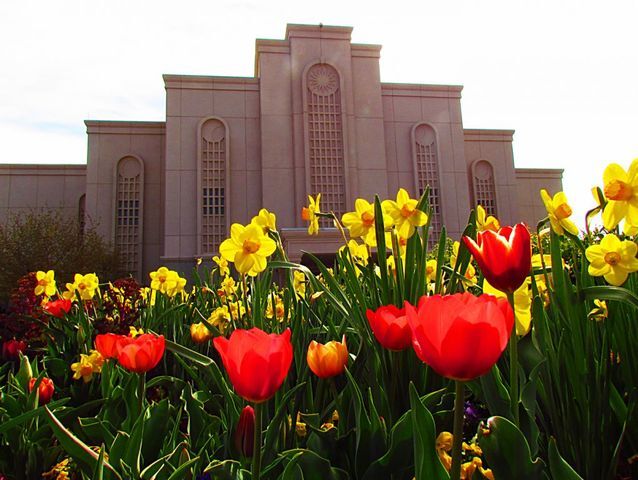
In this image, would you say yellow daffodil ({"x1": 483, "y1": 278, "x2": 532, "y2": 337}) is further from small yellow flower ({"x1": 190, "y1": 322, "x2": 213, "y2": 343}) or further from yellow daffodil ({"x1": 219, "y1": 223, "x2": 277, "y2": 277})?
small yellow flower ({"x1": 190, "y1": 322, "x2": 213, "y2": 343})

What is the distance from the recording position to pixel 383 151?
661 inches

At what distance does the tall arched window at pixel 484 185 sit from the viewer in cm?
1866

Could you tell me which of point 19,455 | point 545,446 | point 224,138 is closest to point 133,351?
point 19,455

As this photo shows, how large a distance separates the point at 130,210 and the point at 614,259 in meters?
17.4

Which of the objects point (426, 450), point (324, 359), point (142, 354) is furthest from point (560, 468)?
point (142, 354)

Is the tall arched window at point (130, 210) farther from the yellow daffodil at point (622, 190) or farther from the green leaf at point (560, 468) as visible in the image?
the green leaf at point (560, 468)

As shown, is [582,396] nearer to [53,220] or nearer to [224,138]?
[224,138]

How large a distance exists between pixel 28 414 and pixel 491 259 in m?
0.95

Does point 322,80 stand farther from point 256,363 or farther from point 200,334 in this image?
point 256,363

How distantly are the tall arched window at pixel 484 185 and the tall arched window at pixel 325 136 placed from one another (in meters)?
5.82

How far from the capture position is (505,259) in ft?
2.17

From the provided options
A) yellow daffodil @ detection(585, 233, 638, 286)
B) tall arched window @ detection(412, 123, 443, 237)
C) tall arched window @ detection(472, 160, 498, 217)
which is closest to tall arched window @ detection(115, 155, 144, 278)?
tall arched window @ detection(412, 123, 443, 237)

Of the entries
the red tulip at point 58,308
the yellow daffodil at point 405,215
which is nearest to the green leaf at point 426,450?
the yellow daffodil at point 405,215

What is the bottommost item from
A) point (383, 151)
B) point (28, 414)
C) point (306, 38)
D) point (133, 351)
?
point (28, 414)
